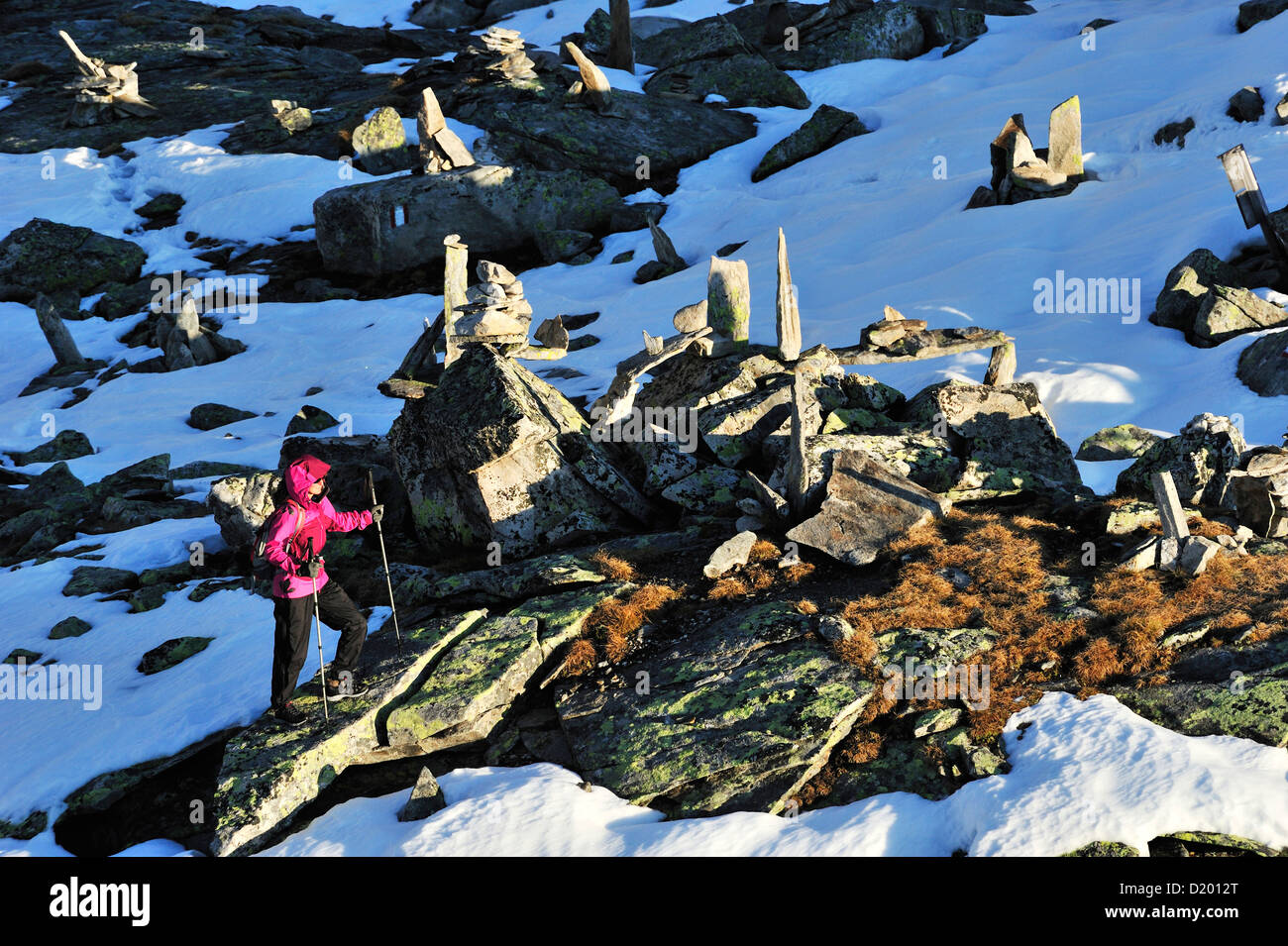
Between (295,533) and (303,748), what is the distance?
219cm

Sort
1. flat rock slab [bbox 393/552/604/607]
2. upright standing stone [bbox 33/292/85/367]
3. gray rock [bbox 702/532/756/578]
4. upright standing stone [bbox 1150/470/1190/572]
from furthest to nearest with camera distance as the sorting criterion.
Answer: upright standing stone [bbox 33/292/85/367] → flat rock slab [bbox 393/552/604/607] → gray rock [bbox 702/532/756/578] → upright standing stone [bbox 1150/470/1190/572]

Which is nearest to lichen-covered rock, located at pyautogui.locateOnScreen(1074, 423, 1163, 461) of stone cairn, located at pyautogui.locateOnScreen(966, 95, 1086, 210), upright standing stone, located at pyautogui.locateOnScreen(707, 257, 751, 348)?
upright standing stone, located at pyautogui.locateOnScreen(707, 257, 751, 348)

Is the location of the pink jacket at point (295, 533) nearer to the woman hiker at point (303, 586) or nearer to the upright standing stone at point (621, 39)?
the woman hiker at point (303, 586)

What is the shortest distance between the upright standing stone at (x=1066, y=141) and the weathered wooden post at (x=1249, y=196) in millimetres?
4907

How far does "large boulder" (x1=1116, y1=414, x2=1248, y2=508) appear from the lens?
13.4 meters

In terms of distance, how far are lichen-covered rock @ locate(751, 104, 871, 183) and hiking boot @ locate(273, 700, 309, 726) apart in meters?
26.1

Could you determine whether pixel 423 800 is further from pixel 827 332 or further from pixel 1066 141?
pixel 1066 141

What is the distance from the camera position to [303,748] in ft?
33.2

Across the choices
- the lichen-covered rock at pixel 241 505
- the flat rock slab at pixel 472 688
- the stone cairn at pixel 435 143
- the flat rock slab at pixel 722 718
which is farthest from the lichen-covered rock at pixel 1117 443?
the stone cairn at pixel 435 143

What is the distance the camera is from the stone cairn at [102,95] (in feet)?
129

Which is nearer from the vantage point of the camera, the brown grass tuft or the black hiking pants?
the black hiking pants

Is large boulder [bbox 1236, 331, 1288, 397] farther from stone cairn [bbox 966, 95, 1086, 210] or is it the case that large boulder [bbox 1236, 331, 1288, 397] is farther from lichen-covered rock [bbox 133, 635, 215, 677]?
lichen-covered rock [bbox 133, 635, 215, 677]

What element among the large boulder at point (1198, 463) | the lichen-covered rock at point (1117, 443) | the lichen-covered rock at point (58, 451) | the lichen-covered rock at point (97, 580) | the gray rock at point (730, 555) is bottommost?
the lichen-covered rock at point (58, 451)

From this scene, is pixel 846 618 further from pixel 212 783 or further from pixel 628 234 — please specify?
pixel 628 234
